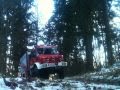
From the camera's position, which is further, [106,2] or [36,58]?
[106,2]

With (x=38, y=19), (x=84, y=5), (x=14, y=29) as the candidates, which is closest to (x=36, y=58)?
(x=84, y=5)

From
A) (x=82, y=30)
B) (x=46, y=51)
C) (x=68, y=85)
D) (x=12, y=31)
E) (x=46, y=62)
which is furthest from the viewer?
(x=12, y=31)

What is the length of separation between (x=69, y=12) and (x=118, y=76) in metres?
28.2

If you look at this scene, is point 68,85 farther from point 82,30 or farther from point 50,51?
point 82,30

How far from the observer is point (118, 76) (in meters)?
20.3

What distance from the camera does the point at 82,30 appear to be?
46844 millimetres

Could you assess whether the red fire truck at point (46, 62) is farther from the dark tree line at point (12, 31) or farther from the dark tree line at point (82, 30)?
the dark tree line at point (12, 31)

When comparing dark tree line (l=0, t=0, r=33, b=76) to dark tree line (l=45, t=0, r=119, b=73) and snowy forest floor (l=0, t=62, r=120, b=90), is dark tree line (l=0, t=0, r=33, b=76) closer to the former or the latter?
dark tree line (l=45, t=0, r=119, b=73)

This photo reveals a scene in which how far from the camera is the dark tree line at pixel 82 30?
45656mm

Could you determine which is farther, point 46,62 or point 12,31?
point 12,31

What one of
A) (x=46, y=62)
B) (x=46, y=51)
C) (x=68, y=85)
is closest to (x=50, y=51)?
(x=46, y=51)

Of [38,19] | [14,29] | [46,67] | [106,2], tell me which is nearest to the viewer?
[46,67]

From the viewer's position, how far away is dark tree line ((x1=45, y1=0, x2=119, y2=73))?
150 ft

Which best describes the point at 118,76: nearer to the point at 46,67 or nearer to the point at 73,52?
the point at 46,67
